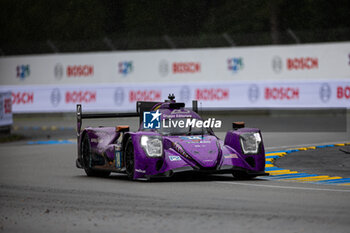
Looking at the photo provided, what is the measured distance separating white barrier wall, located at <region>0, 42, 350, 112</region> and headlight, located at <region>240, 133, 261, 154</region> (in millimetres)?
16375

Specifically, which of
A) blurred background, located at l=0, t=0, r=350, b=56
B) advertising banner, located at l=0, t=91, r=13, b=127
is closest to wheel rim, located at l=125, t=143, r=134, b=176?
advertising banner, located at l=0, t=91, r=13, b=127

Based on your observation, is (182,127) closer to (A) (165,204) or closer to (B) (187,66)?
(A) (165,204)

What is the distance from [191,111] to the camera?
44.9 ft

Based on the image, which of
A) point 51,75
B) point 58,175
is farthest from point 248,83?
point 58,175

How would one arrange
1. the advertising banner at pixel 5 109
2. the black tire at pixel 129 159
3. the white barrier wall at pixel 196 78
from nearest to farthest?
the black tire at pixel 129 159
the advertising banner at pixel 5 109
the white barrier wall at pixel 196 78

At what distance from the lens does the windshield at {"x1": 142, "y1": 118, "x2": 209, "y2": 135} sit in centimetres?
1321

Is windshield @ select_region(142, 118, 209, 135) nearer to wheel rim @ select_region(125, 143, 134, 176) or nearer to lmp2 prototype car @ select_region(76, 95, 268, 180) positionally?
lmp2 prototype car @ select_region(76, 95, 268, 180)

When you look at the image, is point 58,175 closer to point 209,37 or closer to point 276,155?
point 276,155

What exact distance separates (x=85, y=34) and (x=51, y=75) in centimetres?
368

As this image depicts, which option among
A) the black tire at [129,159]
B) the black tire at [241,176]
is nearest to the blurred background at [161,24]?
the black tire at [241,176]

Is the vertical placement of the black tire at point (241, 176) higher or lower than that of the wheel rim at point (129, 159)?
lower

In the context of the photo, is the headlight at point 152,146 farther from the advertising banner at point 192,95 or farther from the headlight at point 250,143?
the advertising banner at point 192,95

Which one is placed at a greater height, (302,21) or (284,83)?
(302,21)

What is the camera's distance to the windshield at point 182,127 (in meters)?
13.2
